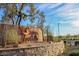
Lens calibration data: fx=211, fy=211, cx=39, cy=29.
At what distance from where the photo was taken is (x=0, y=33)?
4.35 feet

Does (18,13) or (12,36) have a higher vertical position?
(18,13)

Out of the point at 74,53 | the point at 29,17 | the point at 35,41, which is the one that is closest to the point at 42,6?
the point at 29,17

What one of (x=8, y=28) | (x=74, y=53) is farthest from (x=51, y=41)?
(x=8, y=28)

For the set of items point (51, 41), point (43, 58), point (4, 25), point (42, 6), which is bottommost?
point (43, 58)

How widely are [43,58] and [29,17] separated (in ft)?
0.89

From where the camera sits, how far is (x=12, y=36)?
4.34 ft

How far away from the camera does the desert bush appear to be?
4.33 ft

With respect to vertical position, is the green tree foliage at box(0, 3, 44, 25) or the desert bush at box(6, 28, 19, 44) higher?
the green tree foliage at box(0, 3, 44, 25)

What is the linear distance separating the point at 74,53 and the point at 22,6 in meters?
0.44

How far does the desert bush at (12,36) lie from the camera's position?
1.32 m

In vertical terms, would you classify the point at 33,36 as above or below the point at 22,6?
below

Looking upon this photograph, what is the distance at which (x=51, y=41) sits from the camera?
1.31m

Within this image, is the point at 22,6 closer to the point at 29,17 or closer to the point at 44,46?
the point at 29,17

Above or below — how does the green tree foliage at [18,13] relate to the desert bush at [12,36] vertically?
above
